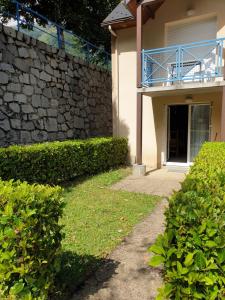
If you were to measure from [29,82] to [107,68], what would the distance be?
6230mm

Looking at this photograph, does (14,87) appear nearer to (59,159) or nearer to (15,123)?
(15,123)

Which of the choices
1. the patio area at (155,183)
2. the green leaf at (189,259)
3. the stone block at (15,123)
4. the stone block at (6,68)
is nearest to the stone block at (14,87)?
the stone block at (6,68)

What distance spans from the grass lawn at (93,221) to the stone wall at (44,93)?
2.62 m

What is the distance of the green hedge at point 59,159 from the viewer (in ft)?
20.0

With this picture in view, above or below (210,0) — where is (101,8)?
above

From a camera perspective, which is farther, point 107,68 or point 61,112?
point 107,68

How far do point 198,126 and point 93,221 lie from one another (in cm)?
613

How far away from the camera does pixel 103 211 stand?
222 inches

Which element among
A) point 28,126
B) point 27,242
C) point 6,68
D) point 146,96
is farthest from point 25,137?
point 27,242

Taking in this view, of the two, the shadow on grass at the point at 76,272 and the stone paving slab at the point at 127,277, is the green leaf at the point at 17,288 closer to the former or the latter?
the shadow on grass at the point at 76,272

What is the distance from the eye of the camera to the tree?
626 inches

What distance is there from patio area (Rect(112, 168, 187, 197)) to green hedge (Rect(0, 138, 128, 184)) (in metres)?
1.17

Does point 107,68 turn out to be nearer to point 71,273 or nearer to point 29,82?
point 29,82

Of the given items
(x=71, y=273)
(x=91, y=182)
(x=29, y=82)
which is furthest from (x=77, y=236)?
(x=29, y=82)
